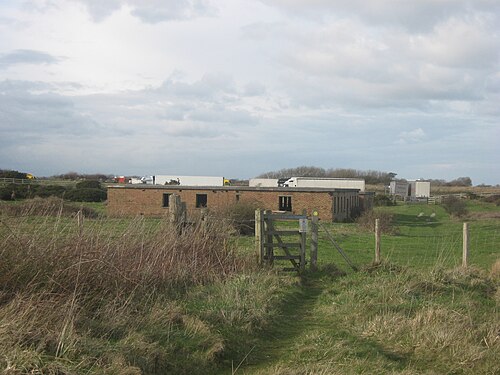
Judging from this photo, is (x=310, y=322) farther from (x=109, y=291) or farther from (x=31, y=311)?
(x=31, y=311)

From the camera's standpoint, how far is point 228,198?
50.2 m

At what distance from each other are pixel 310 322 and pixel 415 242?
2165cm

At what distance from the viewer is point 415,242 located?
3009 centimetres

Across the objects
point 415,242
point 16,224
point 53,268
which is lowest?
point 415,242

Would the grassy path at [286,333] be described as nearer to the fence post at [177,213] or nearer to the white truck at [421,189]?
the fence post at [177,213]

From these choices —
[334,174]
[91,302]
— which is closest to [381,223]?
[91,302]

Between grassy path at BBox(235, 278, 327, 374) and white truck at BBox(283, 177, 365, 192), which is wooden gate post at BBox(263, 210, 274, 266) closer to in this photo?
grassy path at BBox(235, 278, 327, 374)

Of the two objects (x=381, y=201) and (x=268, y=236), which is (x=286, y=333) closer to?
(x=268, y=236)

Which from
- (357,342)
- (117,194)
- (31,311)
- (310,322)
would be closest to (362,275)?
(310,322)

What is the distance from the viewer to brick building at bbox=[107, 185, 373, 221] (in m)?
49.1

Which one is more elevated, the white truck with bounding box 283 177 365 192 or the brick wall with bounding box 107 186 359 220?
the white truck with bounding box 283 177 365 192

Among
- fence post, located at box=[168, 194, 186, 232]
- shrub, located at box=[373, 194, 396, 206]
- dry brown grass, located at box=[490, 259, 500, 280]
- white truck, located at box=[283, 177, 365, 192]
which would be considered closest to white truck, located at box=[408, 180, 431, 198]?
shrub, located at box=[373, 194, 396, 206]

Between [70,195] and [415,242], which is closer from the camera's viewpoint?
[415,242]

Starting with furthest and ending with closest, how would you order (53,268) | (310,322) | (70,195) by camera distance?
1. (70,195)
2. (310,322)
3. (53,268)
